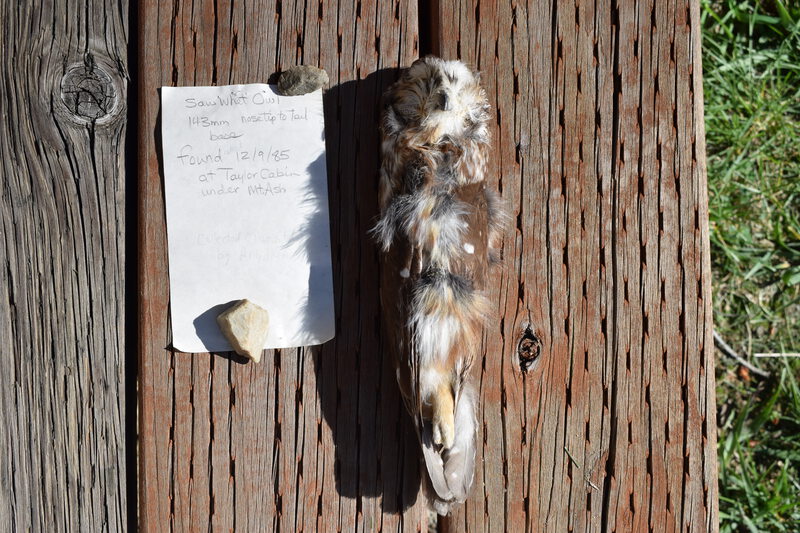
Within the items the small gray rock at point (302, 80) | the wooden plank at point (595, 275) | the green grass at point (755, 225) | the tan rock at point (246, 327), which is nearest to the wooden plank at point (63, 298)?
the tan rock at point (246, 327)

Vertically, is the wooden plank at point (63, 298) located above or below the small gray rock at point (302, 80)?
below

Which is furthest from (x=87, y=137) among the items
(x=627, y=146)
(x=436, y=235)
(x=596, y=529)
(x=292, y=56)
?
(x=596, y=529)

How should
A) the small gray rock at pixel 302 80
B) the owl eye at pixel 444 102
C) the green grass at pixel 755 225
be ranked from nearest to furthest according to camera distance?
the owl eye at pixel 444 102, the small gray rock at pixel 302 80, the green grass at pixel 755 225

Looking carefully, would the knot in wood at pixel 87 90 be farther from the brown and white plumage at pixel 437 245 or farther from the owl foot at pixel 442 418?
the owl foot at pixel 442 418

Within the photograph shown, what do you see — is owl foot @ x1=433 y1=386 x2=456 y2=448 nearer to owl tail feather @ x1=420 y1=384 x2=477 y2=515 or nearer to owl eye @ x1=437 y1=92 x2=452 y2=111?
owl tail feather @ x1=420 y1=384 x2=477 y2=515

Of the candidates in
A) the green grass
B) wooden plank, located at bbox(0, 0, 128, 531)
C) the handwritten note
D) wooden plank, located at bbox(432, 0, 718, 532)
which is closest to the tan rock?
the handwritten note

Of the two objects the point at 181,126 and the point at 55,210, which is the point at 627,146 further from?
the point at 55,210

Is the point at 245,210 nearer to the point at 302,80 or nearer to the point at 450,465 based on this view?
the point at 302,80
